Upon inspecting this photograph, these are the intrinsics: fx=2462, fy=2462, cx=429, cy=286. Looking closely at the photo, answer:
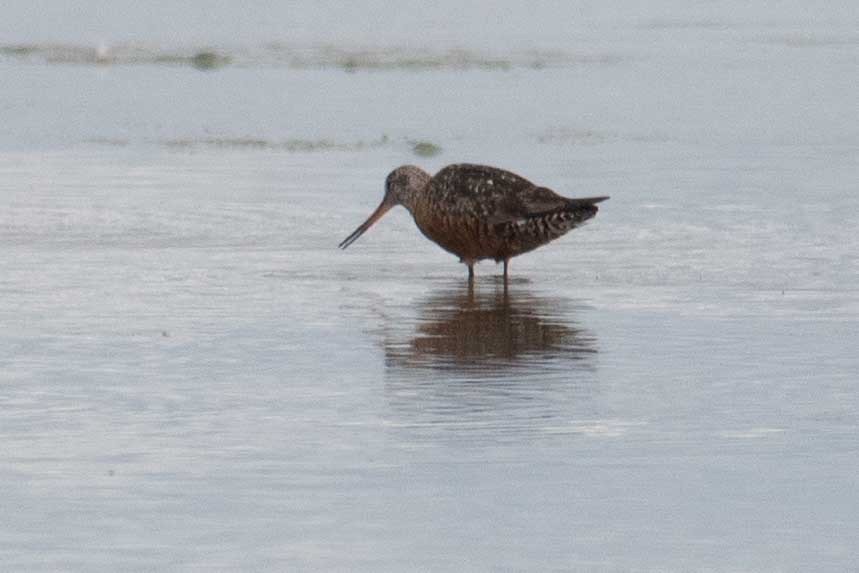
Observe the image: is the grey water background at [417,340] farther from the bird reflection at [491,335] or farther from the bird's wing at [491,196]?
the bird's wing at [491,196]

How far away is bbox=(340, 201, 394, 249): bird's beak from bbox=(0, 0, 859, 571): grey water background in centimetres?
15

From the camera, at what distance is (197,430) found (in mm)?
9828

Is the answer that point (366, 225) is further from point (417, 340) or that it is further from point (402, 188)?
point (417, 340)

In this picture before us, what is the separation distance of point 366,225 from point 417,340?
379 centimetres

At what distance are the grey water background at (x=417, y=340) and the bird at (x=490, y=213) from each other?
11.8 inches

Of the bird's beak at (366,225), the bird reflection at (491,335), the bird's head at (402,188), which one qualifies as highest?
the bird's head at (402,188)

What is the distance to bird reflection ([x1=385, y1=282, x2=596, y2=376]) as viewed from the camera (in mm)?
11586

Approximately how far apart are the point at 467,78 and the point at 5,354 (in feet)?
61.6

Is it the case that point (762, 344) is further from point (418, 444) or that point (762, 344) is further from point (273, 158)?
point (273, 158)

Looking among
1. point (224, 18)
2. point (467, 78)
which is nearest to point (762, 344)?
point (467, 78)

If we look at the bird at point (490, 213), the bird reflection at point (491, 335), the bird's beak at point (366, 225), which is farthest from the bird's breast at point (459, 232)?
the bird's beak at point (366, 225)

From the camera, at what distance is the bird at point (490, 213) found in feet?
48.9

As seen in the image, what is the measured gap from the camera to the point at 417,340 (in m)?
12.3

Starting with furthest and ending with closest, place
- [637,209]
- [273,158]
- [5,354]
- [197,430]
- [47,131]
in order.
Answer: [47,131] < [273,158] < [637,209] < [5,354] < [197,430]
